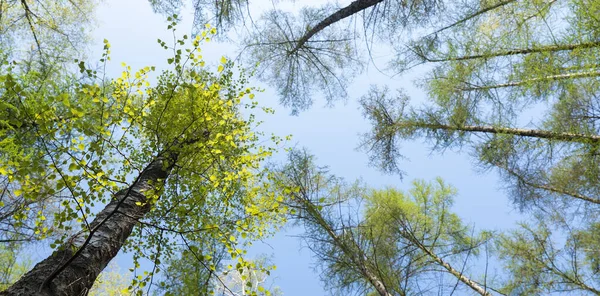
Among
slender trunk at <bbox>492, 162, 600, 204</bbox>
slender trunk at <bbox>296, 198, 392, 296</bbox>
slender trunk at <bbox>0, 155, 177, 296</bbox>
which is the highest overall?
slender trunk at <bbox>492, 162, 600, 204</bbox>

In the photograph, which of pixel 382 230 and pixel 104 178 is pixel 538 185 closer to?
pixel 382 230

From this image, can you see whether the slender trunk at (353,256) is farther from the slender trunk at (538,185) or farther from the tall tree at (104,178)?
the slender trunk at (538,185)

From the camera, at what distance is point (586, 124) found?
162 inches

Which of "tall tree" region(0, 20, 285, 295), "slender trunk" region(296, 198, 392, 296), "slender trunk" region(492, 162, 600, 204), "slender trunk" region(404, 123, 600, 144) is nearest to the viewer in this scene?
"tall tree" region(0, 20, 285, 295)

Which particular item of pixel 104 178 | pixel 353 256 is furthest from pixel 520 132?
pixel 104 178

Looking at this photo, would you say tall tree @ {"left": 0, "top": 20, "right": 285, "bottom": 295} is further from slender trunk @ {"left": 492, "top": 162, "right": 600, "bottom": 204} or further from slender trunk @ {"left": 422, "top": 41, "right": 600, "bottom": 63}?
slender trunk @ {"left": 492, "top": 162, "right": 600, "bottom": 204}

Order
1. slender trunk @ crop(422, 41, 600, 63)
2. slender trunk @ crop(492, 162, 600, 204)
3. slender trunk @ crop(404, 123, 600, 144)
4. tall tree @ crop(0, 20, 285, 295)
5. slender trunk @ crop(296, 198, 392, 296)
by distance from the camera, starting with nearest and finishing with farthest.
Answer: tall tree @ crop(0, 20, 285, 295) < slender trunk @ crop(296, 198, 392, 296) < slender trunk @ crop(422, 41, 600, 63) < slender trunk @ crop(404, 123, 600, 144) < slender trunk @ crop(492, 162, 600, 204)

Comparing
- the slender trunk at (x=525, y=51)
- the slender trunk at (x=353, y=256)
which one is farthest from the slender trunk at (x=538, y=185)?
the slender trunk at (x=353, y=256)

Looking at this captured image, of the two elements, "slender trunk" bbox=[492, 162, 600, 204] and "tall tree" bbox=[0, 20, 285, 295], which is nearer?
"tall tree" bbox=[0, 20, 285, 295]

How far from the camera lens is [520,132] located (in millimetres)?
5133

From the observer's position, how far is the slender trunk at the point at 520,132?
13.3 feet

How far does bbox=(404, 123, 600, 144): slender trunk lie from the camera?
4039mm

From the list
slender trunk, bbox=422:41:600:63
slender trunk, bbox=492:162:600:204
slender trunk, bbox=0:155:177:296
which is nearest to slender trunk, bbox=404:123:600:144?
slender trunk, bbox=492:162:600:204

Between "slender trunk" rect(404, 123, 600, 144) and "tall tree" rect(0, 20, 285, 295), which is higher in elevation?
"slender trunk" rect(404, 123, 600, 144)
